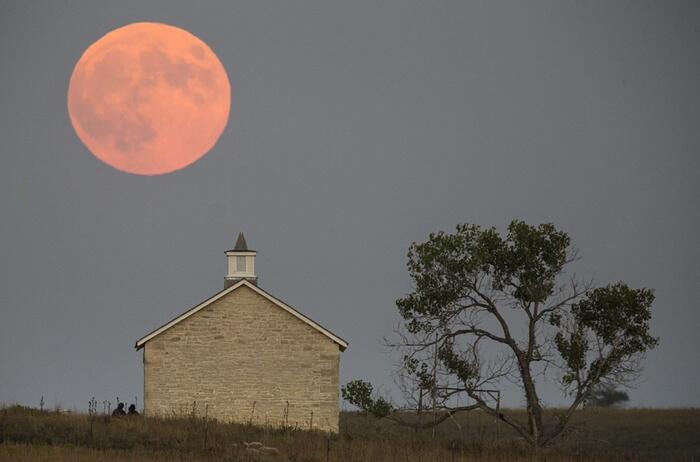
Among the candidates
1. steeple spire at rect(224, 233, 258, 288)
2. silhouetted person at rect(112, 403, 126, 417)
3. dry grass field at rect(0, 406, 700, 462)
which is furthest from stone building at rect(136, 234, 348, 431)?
steeple spire at rect(224, 233, 258, 288)

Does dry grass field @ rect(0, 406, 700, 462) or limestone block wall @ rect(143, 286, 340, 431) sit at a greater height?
limestone block wall @ rect(143, 286, 340, 431)

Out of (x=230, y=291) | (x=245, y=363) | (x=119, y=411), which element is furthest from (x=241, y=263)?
(x=119, y=411)

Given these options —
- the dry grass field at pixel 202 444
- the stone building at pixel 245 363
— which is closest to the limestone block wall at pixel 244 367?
the stone building at pixel 245 363

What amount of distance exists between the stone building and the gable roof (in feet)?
0.15

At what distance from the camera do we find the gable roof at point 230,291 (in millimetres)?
56906

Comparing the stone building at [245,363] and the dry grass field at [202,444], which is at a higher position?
the stone building at [245,363]

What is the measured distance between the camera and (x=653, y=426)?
2788 inches

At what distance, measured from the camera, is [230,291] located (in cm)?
5712

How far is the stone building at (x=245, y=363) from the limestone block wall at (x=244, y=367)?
0.05 metres

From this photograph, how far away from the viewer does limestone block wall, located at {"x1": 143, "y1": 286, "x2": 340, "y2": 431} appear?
187 feet

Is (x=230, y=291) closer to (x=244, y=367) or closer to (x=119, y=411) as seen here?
(x=244, y=367)

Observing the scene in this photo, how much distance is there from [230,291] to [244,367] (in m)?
3.53

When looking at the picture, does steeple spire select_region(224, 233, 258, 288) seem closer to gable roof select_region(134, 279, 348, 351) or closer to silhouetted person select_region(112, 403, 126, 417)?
gable roof select_region(134, 279, 348, 351)

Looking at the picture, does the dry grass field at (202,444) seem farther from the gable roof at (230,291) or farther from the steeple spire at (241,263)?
the steeple spire at (241,263)
